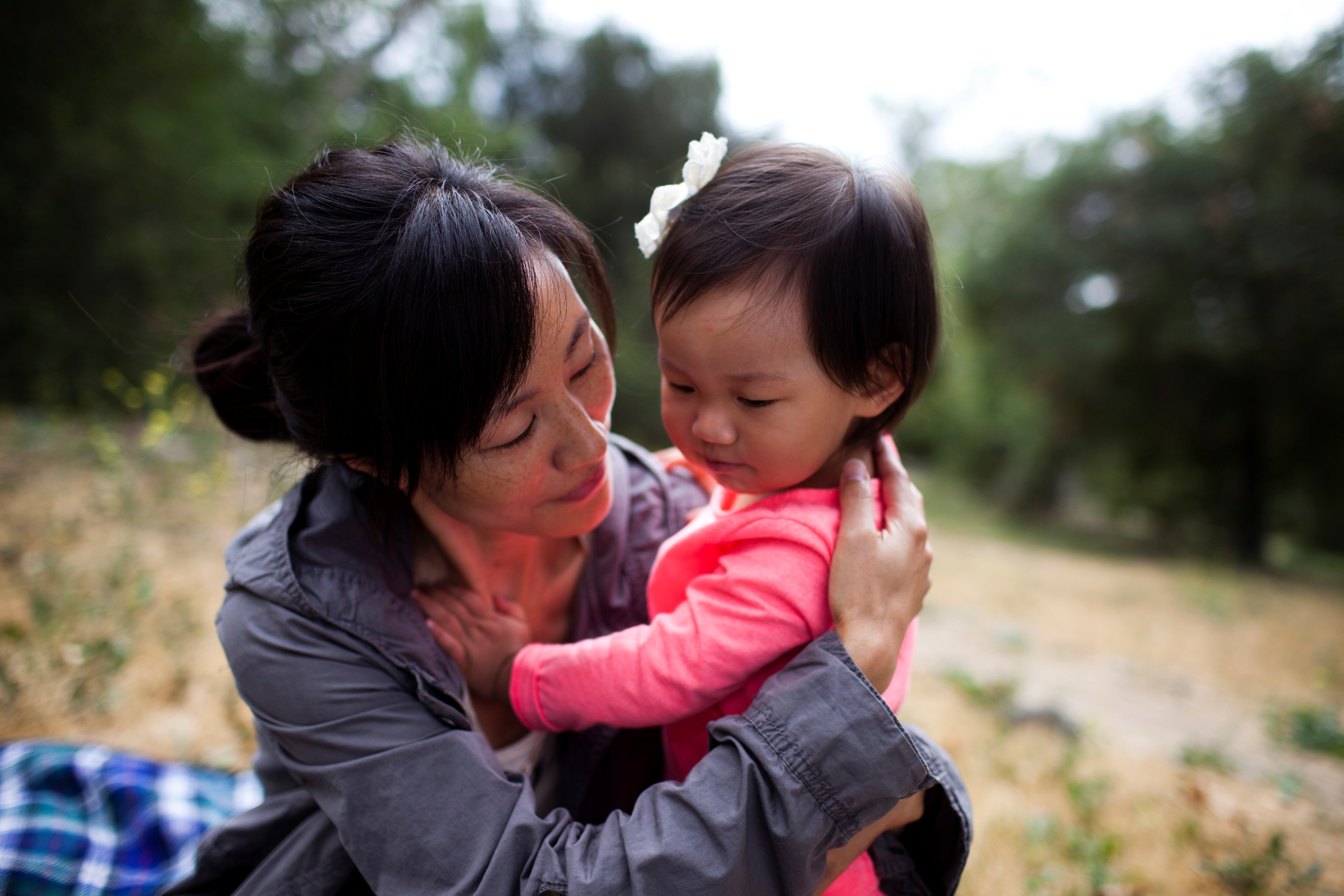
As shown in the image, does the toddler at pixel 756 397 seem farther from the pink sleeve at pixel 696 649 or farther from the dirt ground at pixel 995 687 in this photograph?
the dirt ground at pixel 995 687

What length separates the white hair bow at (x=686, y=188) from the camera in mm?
1503

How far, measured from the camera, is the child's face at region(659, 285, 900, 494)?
1.36m

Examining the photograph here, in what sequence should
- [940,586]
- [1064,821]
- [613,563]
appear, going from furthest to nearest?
[940,586] → [1064,821] → [613,563]

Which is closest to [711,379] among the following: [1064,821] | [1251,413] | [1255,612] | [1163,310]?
[1064,821]

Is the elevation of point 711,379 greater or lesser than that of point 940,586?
greater

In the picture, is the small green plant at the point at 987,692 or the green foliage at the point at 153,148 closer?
the small green plant at the point at 987,692

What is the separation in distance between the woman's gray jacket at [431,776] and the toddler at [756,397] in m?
0.13

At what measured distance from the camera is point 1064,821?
2656 mm

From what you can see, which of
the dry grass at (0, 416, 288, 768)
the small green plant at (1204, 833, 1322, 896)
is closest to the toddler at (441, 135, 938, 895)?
the dry grass at (0, 416, 288, 768)

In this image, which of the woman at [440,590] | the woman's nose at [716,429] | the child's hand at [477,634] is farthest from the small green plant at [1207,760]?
the child's hand at [477,634]

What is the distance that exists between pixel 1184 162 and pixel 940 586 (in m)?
8.39

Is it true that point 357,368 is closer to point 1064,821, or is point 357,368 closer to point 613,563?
point 613,563

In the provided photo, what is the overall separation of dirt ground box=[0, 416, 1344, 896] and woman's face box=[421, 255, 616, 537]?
413 millimetres

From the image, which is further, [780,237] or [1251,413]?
[1251,413]
